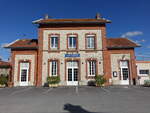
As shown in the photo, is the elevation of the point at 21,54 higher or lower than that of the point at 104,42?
lower

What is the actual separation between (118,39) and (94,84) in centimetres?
754

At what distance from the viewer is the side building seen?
17.0 metres

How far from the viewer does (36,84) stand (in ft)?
55.3

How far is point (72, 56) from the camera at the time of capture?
17188 mm

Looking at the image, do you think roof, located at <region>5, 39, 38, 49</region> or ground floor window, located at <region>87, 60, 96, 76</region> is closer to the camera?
ground floor window, located at <region>87, 60, 96, 76</region>

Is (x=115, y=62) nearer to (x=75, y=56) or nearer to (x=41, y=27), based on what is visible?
(x=75, y=56)

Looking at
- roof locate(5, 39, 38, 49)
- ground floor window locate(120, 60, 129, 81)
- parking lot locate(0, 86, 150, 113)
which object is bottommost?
parking lot locate(0, 86, 150, 113)

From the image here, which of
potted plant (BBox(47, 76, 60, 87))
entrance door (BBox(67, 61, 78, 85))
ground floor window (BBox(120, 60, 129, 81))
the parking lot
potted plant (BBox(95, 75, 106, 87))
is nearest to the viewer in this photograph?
the parking lot

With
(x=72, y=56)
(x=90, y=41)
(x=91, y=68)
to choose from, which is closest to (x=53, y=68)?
(x=72, y=56)

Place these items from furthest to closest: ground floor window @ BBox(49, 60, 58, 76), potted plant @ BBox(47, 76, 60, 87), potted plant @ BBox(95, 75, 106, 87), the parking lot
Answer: ground floor window @ BBox(49, 60, 58, 76) → potted plant @ BBox(47, 76, 60, 87) → potted plant @ BBox(95, 75, 106, 87) → the parking lot

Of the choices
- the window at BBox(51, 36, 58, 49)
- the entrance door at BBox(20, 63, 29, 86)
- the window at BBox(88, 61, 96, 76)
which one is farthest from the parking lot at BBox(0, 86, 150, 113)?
the window at BBox(51, 36, 58, 49)

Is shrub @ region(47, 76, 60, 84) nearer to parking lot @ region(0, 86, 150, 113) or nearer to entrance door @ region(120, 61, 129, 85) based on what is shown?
parking lot @ region(0, 86, 150, 113)

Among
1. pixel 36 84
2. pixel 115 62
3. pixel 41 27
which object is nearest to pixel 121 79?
pixel 115 62

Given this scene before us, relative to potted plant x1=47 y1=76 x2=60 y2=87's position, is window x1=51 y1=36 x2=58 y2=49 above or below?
above
